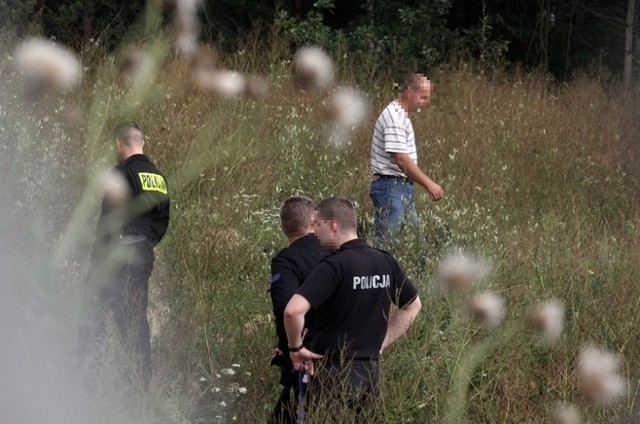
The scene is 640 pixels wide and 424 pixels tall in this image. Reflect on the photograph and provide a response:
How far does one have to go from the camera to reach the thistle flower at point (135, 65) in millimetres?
1237

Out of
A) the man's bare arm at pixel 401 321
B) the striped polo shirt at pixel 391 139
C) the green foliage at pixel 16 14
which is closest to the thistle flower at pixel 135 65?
the green foliage at pixel 16 14

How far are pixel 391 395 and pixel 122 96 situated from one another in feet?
12.2

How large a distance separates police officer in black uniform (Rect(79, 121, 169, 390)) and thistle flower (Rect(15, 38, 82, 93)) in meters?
0.18

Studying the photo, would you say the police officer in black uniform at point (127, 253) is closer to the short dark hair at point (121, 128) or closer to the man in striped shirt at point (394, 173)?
the short dark hair at point (121, 128)

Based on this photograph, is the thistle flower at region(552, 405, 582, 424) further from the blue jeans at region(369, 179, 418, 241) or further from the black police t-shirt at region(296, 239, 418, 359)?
the blue jeans at region(369, 179, 418, 241)

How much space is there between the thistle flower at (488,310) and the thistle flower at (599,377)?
0.48 metres

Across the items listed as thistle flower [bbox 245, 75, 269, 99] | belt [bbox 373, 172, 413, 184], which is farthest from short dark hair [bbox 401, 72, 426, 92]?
thistle flower [bbox 245, 75, 269, 99]

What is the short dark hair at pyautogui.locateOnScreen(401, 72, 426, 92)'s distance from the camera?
5.85 meters

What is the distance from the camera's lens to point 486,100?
11.1 meters

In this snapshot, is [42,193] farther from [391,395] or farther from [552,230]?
[552,230]

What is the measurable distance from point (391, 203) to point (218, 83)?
15.7 feet

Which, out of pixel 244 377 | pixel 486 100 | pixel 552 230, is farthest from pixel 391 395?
pixel 486 100

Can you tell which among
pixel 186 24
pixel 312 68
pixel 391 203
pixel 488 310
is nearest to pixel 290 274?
pixel 312 68

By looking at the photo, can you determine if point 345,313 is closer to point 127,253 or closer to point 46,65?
point 127,253
